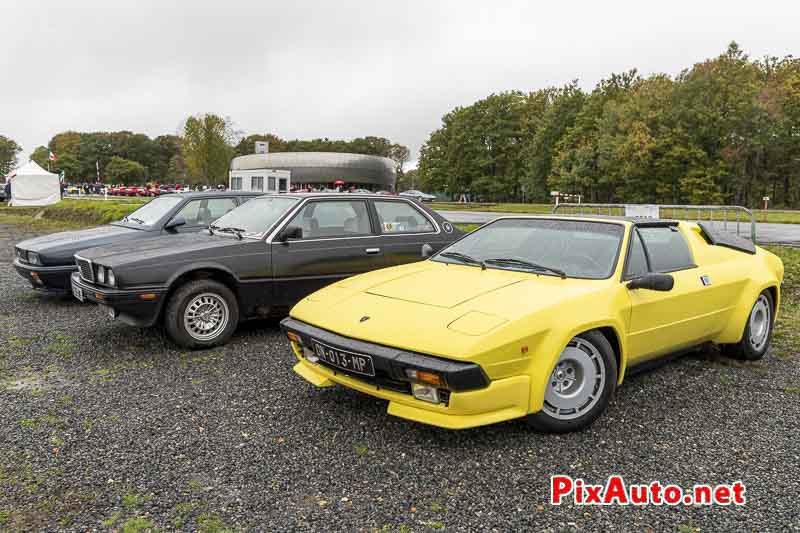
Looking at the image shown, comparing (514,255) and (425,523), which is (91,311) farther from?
(425,523)

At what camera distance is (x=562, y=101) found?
55156 mm

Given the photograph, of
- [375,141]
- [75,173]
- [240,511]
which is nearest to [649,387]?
[240,511]

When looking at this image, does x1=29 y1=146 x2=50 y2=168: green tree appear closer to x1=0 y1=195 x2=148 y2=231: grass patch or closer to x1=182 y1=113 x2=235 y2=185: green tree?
x1=182 y1=113 x2=235 y2=185: green tree

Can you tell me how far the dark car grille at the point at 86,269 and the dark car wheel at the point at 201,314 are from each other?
864 millimetres

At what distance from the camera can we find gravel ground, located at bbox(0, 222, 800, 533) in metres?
2.58

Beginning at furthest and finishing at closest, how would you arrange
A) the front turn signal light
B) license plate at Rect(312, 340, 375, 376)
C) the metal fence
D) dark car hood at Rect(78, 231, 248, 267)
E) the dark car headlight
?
the metal fence, dark car hood at Rect(78, 231, 248, 267), the dark car headlight, license plate at Rect(312, 340, 375, 376), the front turn signal light

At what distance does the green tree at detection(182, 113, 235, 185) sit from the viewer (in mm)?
57125

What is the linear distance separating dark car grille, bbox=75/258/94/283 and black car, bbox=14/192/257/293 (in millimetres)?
1324

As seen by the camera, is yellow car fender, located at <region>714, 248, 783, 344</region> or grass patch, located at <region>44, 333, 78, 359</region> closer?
yellow car fender, located at <region>714, 248, 783, 344</region>

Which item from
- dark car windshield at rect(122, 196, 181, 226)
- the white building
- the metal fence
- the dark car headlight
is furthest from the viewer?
the white building

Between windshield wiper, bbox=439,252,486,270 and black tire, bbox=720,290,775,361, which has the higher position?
windshield wiper, bbox=439,252,486,270

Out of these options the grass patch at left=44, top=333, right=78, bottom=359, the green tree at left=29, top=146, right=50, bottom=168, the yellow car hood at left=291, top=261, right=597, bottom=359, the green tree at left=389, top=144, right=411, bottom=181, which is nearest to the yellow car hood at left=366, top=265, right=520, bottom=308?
the yellow car hood at left=291, top=261, right=597, bottom=359

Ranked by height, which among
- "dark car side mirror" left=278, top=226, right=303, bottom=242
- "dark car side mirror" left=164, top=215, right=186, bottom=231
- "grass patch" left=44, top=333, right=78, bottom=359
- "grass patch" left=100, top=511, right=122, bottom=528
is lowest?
"grass patch" left=100, top=511, right=122, bottom=528

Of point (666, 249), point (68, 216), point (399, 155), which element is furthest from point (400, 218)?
point (399, 155)
